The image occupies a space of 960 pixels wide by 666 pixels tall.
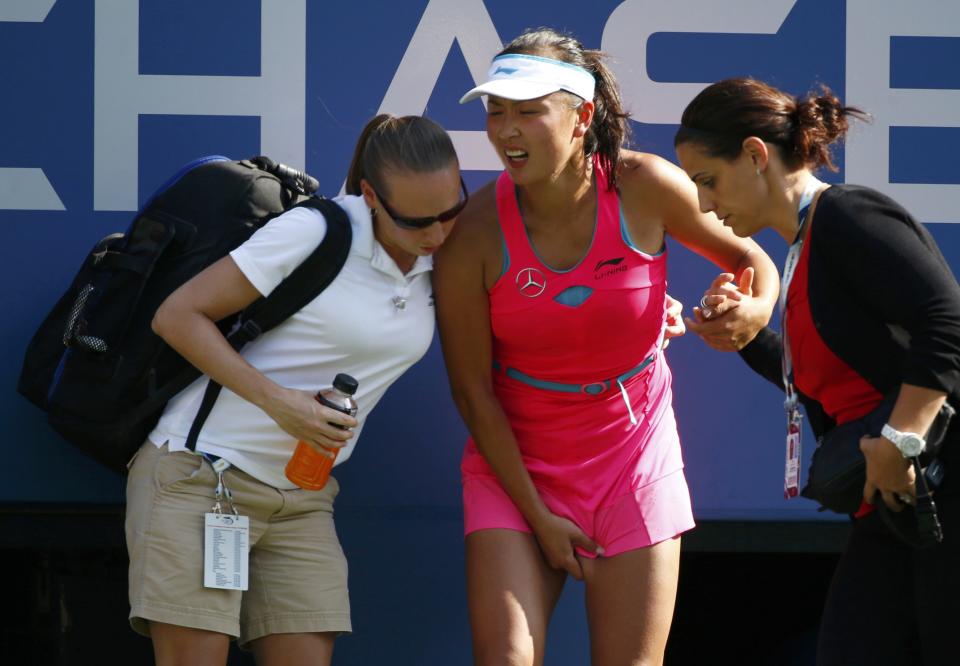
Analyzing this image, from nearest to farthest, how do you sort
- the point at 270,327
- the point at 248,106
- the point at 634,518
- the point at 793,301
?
the point at 793,301 → the point at 270,327 → the point at 634,518 → the point at 248,106

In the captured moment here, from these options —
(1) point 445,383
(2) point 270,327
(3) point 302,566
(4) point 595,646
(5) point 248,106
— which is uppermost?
(5) point 248,106

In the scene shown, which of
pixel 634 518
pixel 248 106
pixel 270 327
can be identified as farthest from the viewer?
pixel 248 106

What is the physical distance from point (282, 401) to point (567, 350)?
Result: 668 mm

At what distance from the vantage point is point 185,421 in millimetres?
2680

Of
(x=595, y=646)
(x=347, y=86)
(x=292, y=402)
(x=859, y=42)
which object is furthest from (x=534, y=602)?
(x=859, y=42)

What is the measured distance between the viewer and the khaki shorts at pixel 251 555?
2.55 m

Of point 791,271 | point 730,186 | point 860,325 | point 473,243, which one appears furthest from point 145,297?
point 860,325

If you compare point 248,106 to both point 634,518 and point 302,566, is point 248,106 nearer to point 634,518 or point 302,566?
point 302,566

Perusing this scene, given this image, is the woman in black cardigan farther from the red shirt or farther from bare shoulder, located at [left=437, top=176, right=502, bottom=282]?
bare shoulder, located at [left=437, top=176, right=502, bottom=282]

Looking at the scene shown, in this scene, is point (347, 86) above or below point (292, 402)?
above

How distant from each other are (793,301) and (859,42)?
4.11ft

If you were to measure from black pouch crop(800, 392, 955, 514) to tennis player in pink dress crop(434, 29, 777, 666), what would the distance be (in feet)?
1.50

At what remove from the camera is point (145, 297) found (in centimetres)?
281

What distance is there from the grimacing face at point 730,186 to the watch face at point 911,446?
53 cm
